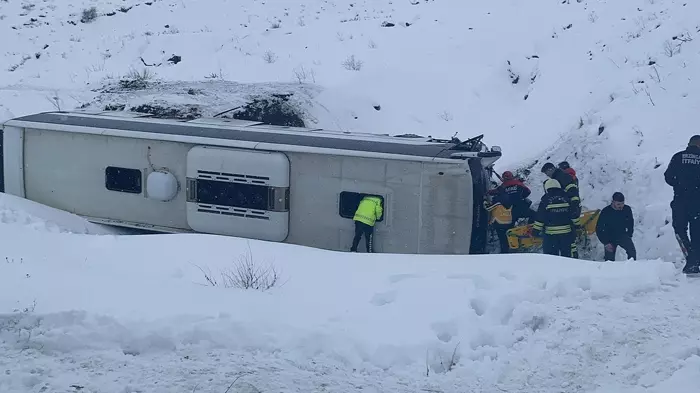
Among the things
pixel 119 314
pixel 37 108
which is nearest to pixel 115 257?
pixel 119 314

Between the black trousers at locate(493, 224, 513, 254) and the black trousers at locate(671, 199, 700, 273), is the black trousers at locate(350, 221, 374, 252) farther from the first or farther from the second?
the black trousers at locate(671, 199, 700, 273)

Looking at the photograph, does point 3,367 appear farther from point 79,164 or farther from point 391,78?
point 391,78

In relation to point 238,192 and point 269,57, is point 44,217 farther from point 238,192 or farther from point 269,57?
point 269,57

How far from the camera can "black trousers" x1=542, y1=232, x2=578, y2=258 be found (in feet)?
33.8

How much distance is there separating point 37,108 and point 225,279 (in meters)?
12.9

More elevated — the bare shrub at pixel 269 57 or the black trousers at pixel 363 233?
the bare shrub at pixel 269 57

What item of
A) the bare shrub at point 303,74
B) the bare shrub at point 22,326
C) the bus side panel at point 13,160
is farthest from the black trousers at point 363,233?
the bare shrub at point 303,74

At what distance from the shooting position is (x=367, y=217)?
33.8 ft

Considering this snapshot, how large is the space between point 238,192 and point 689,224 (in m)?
6.09

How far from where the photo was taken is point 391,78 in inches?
738

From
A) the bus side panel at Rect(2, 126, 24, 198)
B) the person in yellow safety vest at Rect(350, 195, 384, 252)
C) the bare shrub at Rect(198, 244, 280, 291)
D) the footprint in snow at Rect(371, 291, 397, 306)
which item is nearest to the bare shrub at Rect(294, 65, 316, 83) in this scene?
the bus side panel at Rect(2, 126, 24, 198)

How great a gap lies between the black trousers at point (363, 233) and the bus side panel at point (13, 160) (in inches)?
236

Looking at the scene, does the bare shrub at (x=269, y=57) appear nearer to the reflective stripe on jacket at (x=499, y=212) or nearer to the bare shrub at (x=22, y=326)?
the reflective stripe on jacket at (x=499, y=212)

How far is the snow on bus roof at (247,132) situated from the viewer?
1072cm
